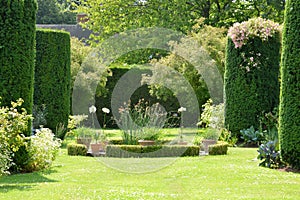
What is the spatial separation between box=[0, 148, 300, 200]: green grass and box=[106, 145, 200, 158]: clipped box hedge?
681 millimetres

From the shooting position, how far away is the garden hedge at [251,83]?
14164mm

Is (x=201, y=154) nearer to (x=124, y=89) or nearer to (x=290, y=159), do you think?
(x=290, y=159)

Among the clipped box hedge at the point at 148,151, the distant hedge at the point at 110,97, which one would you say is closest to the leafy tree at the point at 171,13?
the distant hedge at the point at 110,97

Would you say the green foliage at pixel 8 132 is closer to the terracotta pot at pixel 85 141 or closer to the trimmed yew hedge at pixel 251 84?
the terracotta pot at pixel 85 141

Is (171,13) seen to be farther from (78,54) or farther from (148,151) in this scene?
(148,151)

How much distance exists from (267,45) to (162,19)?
1110 cm

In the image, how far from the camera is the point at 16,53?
9.14 meters

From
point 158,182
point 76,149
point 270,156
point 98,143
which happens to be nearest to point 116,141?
point 98,143

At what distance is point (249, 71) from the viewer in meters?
14.2

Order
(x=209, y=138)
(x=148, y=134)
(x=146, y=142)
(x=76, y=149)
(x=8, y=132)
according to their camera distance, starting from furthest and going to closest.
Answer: (x=209, y=138) < (x=148, y=134) < (x=146, y=142) < (x=76, y=149) < (x=8, y=132)

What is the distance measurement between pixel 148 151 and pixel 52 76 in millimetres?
4254

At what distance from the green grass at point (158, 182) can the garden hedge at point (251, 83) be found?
3.73 m

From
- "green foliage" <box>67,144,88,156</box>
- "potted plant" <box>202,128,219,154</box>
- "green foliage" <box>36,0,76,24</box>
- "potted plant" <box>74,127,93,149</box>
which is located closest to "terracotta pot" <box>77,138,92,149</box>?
"potted plant" <box>74,127,93,149</box>

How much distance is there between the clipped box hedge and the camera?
1137 centimetres
